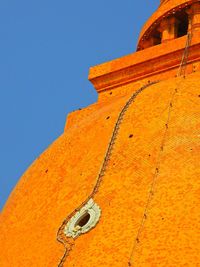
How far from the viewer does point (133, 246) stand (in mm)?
11172

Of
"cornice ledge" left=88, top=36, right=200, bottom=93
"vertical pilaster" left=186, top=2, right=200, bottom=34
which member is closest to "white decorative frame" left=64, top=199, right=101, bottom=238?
"cornice ledge" left=88, top=36, right=200, bottom=93

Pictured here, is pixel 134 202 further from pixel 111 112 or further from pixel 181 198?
pixel 111 112

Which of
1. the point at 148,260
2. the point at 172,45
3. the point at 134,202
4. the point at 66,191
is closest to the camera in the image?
the point at 148,260

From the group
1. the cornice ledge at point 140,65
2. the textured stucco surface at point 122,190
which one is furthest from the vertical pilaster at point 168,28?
the textured stucco surface at point 122,190

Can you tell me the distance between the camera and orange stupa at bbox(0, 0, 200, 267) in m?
11.2

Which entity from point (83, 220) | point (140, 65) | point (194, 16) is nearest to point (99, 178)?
point (83, 220)

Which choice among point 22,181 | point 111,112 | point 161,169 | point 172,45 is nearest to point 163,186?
point 161,169

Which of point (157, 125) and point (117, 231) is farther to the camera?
point (157, 125)

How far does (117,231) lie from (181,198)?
0.87 meters

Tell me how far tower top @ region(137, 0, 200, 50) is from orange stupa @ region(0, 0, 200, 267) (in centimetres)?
123

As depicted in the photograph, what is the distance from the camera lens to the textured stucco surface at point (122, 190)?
36.7 ft

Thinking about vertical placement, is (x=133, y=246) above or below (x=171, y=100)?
below

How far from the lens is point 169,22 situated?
54.8 ft

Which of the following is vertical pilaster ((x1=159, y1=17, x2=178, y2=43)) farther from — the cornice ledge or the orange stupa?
the orange stupa
